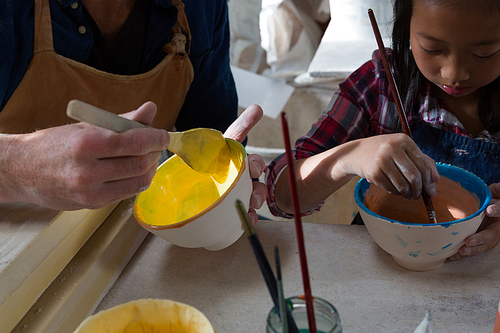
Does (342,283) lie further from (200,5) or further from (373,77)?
(200,5)

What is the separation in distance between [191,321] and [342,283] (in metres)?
0.33

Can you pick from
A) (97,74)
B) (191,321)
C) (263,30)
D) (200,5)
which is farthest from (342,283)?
(263,30)

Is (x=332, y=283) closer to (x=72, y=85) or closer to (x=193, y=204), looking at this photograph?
(x=193, y=204)

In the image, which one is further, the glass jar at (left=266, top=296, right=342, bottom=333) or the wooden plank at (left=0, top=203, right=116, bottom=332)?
A: the wooden plank at (left=0, top=203, right=116, bottom=332)

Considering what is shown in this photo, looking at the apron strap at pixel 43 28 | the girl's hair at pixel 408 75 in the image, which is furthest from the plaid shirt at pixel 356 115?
the apron strap at pixel 43 28

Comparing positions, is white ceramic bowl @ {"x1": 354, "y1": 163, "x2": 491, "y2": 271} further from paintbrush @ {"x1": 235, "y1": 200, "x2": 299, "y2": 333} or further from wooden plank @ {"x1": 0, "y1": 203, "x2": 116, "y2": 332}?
wooden plank @ {"x1": 0, "y1": 203, "x2": 116, "y2": 332}

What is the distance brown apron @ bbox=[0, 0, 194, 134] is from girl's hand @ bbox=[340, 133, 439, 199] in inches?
25.2

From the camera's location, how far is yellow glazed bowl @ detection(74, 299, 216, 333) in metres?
0.50

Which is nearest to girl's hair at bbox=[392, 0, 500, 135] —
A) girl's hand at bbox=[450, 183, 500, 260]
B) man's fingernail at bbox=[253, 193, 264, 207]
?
girl's hand at bbox=[450, 183, 500, 260]

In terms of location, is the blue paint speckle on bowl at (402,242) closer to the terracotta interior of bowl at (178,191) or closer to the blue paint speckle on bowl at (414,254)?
the blue paint speckle on bowl at (414,254)

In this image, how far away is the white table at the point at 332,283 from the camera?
0.65 meters

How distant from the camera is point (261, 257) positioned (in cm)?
37

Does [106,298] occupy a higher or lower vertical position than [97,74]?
lower

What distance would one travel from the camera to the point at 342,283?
0.73m
